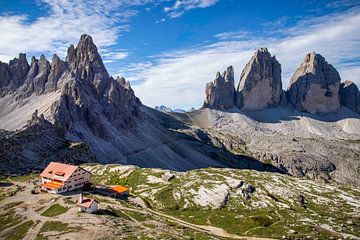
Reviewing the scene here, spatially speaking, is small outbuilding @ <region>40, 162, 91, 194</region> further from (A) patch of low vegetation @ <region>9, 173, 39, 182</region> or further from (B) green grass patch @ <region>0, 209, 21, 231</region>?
(B) green grass patch @ <region>0, 209, 21, 231</region>

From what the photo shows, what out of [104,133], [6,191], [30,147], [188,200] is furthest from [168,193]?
[104,133]

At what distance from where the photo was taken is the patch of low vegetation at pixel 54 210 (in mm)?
69869

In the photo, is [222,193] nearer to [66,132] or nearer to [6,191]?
[6,191]

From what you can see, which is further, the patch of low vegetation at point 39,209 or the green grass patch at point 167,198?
the green grass patch at point 167,198

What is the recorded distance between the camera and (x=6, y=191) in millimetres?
93250

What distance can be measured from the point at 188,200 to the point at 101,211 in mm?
31486

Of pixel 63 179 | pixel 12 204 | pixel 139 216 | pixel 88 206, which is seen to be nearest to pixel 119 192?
pixel 63 179

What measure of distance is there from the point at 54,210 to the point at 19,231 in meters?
11.5

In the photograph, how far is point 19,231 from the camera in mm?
61500

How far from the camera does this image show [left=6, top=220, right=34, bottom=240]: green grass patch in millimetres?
59166

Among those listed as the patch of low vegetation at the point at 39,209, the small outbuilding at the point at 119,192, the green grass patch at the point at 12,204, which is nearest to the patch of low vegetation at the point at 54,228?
the patch of low vegetation at the point at 39,209

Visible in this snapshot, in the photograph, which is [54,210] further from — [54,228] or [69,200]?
[54,228]

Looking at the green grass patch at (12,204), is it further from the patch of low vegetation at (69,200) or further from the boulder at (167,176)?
the boulder at (167,176)

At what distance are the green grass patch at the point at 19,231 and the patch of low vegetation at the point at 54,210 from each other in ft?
15.0
